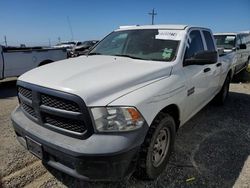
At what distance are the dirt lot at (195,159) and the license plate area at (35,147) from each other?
541mm

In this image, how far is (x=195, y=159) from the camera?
342 cm

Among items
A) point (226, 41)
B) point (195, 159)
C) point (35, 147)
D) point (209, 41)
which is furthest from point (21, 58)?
point (226, 41)

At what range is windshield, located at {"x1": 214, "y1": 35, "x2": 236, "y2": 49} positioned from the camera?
30.5 ft

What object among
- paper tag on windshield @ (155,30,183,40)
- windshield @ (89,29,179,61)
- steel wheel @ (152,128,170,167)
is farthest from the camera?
paper tag on windshield @ (155,30,183,40)

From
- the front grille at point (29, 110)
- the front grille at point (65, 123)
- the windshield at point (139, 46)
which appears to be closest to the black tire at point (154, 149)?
the front grille at point (65, 123)

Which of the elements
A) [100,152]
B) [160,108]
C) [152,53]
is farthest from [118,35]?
[100,152]

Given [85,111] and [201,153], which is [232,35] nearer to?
[201,153]

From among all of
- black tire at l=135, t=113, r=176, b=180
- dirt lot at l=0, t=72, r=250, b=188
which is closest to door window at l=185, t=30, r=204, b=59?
black tire at l=135, t=113, r=176, b=180

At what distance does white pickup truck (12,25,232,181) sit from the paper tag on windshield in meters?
0.01

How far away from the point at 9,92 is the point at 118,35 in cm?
516

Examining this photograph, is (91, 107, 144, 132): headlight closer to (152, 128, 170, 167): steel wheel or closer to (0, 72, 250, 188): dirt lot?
(152, 128, 170, 167): steel wheel

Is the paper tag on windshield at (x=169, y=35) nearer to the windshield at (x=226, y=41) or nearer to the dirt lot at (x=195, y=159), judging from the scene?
the dirt lot at (x=195, y=159)

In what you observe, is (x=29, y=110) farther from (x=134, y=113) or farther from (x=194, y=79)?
(x=194, y=79)

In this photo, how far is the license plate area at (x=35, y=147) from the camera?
2.41m
